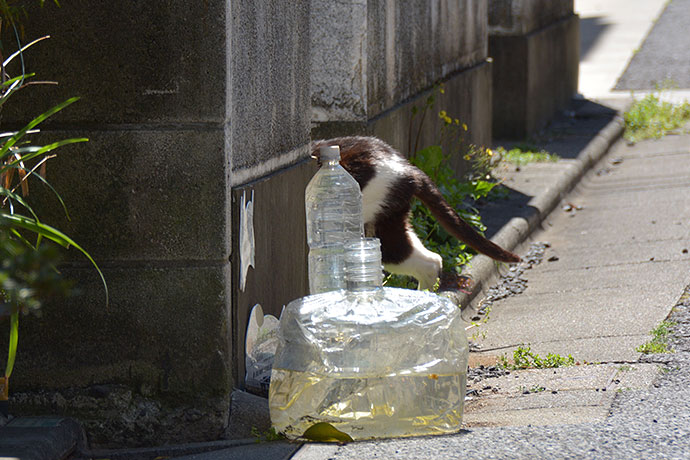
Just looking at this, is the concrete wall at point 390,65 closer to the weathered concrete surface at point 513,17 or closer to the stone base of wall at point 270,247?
the stone base of wall at point 270,247

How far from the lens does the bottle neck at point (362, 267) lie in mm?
3529

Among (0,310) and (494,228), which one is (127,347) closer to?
(0,310)

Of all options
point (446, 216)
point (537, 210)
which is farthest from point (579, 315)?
point (537, 210)

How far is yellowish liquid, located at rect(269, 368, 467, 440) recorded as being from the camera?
329 cm

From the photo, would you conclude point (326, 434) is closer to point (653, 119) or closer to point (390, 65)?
point (390, 65)

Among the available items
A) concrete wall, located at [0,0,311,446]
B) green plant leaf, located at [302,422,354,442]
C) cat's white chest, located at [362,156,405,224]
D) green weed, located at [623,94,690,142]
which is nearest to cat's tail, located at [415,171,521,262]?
cat's white chest, located at [362,156,405,224]

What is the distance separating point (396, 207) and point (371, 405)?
5.59 ft

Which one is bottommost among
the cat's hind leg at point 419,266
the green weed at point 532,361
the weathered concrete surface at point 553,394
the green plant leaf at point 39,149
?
the green weed at point 532,361

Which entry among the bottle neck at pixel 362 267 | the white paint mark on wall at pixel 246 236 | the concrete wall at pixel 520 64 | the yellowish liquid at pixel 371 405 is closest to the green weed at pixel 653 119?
the concrete wall at pixel 520 64

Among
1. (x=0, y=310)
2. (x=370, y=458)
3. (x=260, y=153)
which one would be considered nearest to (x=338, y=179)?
(x=260, y=153)

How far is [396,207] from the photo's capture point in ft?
15.9

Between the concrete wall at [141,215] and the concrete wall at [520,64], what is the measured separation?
6934mm

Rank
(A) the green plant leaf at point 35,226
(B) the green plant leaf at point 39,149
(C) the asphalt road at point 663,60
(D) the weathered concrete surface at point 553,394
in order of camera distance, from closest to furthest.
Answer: (A) the green plant leaf at point 35,226, (B) the green plant leaf at point 39,149, (D) the weathered concrete surface at point 553,394, (C) the asphalt road at point 663,60

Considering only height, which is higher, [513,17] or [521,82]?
[513,17]
